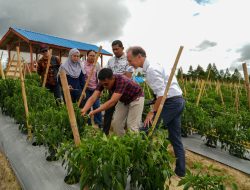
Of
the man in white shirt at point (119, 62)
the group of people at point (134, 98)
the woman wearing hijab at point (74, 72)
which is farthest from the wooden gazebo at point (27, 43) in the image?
the group of people at point (134, 98)

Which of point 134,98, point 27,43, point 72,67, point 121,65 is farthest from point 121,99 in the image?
point 27,43

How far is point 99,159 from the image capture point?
6.44 ft

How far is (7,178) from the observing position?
3336 millimetres

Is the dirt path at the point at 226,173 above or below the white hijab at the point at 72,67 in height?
below

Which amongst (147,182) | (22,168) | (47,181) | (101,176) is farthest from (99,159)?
(22,168)

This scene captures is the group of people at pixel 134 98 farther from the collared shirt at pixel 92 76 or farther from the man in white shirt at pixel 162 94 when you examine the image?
the collared shirt at pixel 92 76

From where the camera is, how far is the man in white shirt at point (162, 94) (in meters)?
2.93

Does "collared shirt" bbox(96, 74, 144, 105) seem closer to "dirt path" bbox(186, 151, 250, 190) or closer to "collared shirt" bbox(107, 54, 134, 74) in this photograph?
"collared shirt" bbox(107, 54, 134, 74)

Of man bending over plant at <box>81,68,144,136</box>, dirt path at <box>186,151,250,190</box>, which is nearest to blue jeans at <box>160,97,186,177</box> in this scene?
man bending over plant at <box>81,68,144,136</box>

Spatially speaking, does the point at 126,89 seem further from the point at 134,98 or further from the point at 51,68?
the point at 51,68

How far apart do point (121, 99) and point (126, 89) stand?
197 mm

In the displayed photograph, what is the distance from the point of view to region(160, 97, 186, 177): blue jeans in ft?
10.3

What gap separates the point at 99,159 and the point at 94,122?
3.18 m

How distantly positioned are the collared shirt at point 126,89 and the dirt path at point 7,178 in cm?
155
